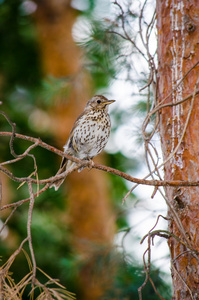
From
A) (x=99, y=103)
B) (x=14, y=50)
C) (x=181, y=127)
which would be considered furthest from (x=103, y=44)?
(x=14, y=50)

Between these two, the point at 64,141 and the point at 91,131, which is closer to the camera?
the point at 91,131

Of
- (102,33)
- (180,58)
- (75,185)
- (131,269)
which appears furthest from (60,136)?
(180,58)

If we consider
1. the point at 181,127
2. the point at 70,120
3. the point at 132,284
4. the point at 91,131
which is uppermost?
the point at 70,120

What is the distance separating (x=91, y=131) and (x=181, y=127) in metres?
1.44

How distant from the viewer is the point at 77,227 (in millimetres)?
5863

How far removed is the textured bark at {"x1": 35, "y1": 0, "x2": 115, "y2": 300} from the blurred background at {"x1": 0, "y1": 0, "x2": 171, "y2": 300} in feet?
0.05

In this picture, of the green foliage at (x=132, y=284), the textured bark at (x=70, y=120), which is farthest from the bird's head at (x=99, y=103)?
the green foliage at (x=132, y=284)

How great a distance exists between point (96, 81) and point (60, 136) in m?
0.92

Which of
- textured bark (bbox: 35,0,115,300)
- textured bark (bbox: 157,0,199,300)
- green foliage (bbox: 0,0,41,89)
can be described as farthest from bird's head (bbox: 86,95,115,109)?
green foliage (bbox: 0,0,41,89)

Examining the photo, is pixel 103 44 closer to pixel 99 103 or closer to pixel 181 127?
pixel 99 103

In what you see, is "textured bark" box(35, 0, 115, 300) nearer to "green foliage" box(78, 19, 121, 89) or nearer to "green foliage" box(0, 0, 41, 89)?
"green foliage" box(0, 0, 41, 89)

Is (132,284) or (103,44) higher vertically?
(103,44)

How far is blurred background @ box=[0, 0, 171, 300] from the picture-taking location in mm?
3703

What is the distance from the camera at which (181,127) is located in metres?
2.58
